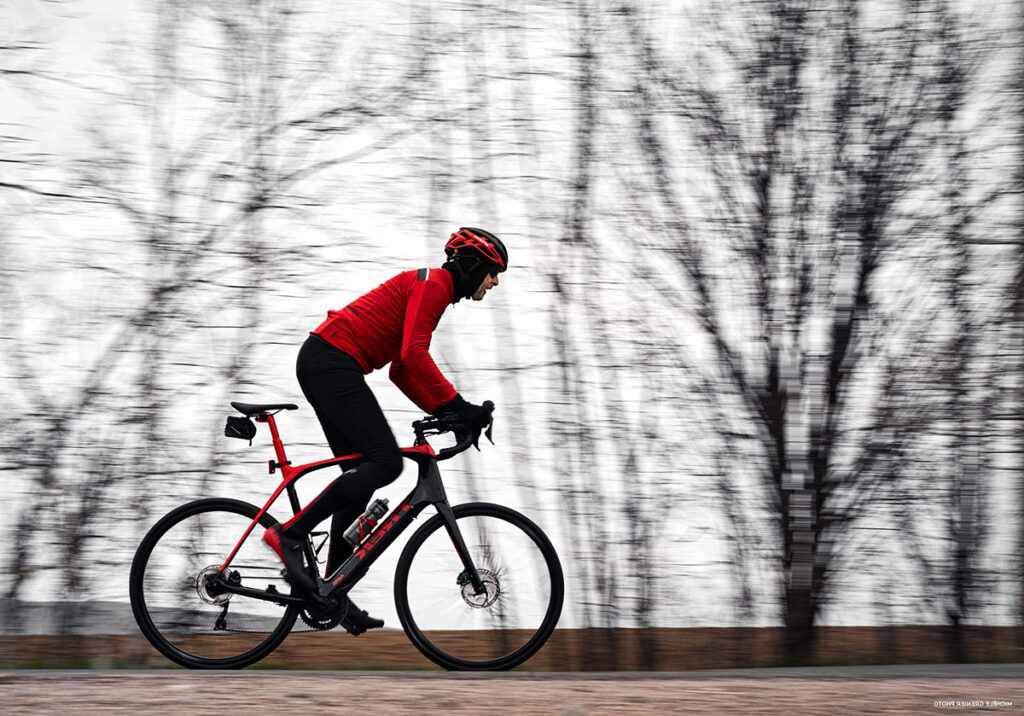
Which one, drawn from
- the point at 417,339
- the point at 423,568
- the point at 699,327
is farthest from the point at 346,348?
the point at 699,327

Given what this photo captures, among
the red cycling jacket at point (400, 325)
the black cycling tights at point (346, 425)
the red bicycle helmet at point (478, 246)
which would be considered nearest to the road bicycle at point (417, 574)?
the black cycling tights at point (346, 425)

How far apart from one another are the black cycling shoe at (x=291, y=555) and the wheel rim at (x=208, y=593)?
0.09 metres

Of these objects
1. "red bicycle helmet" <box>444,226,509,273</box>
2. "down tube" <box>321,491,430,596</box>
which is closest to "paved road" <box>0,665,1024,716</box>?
"down tube" <box>321,491,430,596</box>

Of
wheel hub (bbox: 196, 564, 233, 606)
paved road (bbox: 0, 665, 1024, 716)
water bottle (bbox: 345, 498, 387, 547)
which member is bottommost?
paved road (bbox: 0, 665, 1024, 716)

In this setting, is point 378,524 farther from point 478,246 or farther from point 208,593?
point 478,246

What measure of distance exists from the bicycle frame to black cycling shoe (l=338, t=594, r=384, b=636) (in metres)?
0.07

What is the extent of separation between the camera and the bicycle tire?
451cm

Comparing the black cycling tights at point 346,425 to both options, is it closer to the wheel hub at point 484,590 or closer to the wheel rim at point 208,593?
the wheel rim at point 208,593

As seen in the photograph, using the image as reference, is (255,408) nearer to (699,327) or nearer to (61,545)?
(61,545)

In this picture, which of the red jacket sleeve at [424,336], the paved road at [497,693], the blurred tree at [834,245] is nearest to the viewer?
the paved road at [497,693]

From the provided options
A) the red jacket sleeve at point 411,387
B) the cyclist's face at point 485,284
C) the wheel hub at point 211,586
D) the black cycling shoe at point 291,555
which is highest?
the cyclist's face at point 485,284

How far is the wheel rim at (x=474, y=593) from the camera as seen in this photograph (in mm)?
4488

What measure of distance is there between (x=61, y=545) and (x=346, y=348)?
7.72ft

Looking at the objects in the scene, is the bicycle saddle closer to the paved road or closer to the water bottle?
the water bottle
